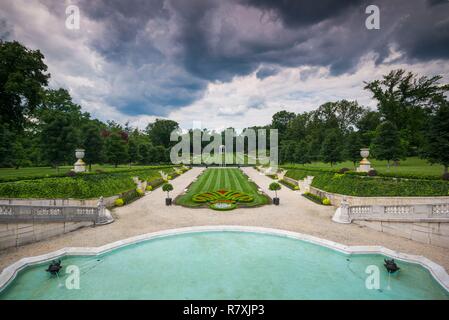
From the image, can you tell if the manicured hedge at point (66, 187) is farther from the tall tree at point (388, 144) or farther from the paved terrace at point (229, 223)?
the tall tree at point (388, 144)

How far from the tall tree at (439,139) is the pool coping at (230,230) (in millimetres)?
19090

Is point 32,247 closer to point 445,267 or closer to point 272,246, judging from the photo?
point 272,246

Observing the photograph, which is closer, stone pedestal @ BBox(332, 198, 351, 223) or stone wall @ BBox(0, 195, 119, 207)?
stone pedestal @ BBox(332, 198, 351, 223)

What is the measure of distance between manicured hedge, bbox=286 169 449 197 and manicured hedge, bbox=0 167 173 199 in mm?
24106

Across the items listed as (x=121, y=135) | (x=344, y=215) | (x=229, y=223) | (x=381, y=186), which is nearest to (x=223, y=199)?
(x=229, y=223)

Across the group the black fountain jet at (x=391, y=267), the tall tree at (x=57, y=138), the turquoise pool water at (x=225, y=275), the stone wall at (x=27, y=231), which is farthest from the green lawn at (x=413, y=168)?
the tall tree at (x=57, y=138)

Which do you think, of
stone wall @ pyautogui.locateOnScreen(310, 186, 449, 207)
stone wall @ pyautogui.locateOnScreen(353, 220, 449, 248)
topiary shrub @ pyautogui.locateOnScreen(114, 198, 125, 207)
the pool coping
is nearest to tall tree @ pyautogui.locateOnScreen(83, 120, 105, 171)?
topiary shrub @ pyautogui.locateOnScreen(114, 198, 125, 207)

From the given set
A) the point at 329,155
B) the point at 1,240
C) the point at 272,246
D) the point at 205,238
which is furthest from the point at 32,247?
the point at 329,155

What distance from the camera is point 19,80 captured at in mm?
21859

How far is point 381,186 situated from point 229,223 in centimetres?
1512

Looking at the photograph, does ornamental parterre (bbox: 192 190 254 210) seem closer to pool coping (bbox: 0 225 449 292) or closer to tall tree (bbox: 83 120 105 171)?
pool coping (bbox: 0 225 449 292)

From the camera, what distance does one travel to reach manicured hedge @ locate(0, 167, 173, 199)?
17.7m

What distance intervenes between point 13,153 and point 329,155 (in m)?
69.6

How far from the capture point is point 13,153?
46.5 m
